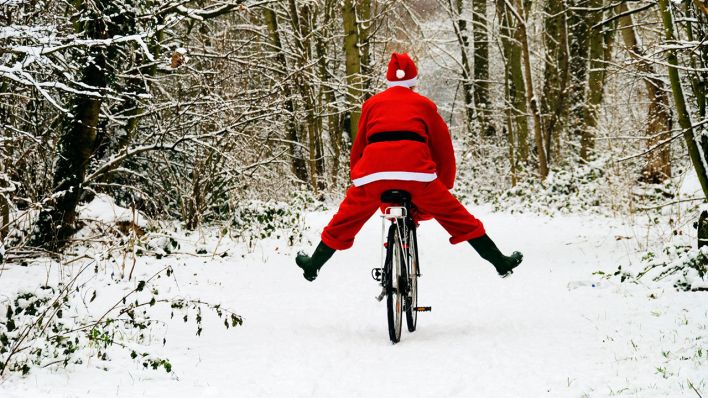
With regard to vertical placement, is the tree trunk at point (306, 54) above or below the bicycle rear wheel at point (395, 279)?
above

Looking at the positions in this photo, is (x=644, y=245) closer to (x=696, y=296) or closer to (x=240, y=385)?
(x=696, y=296)

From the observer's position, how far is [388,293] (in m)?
4.64

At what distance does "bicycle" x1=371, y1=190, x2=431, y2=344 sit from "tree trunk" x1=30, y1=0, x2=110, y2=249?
3.59 m

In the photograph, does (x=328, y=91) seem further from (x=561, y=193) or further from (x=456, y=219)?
(x=456, y=219)

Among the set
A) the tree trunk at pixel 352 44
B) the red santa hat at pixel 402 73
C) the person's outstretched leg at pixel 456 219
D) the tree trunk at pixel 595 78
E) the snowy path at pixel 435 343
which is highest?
the tree trunk at pixel 352 44

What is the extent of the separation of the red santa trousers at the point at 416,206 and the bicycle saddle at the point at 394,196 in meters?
0.03

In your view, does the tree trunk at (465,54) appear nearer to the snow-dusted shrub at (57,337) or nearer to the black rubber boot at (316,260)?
the black rubber boot at (316,260)

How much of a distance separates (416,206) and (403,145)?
56 centimetres

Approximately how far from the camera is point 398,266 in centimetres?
480

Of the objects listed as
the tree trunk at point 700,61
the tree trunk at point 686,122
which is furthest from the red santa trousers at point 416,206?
the tree trunk at point 700,61

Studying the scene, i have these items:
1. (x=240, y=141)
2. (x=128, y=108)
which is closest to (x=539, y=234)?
(x=240, y=141)

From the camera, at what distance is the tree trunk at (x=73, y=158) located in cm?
670

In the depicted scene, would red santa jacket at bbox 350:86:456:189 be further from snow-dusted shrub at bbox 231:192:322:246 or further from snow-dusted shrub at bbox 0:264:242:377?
snow-dusted shrub at bbox 231:192:322:246

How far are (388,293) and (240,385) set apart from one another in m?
1.33
